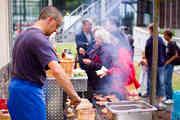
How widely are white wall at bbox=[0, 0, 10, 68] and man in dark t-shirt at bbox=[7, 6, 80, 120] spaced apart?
2.67 metres

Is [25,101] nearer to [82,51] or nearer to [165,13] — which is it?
[82,51]

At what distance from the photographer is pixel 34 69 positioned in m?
3.35

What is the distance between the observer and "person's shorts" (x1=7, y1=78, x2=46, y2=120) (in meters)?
3.39

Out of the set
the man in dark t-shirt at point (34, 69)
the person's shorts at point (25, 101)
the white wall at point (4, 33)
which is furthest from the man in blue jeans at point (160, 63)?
the person's shorts at point (25, 101)

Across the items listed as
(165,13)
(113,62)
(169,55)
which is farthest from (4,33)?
(165,13)

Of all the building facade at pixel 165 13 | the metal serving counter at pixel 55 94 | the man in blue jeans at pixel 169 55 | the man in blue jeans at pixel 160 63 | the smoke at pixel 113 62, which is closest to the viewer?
the metal serving counter at pixel 55 94

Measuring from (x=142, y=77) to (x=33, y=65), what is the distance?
5501 mm

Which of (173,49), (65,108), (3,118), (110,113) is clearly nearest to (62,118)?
(65,108)

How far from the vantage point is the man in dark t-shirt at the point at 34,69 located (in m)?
3.24

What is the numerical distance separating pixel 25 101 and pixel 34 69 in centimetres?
38

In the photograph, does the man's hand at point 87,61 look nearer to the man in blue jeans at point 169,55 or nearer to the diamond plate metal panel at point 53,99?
the diamond plate metal panel at point 53,99

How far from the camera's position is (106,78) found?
21.2 feet

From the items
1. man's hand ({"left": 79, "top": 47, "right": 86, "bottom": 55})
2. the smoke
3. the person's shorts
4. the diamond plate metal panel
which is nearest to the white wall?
the diamond plate metal panel

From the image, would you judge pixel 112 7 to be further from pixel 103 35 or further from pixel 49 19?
pixel 49 19
